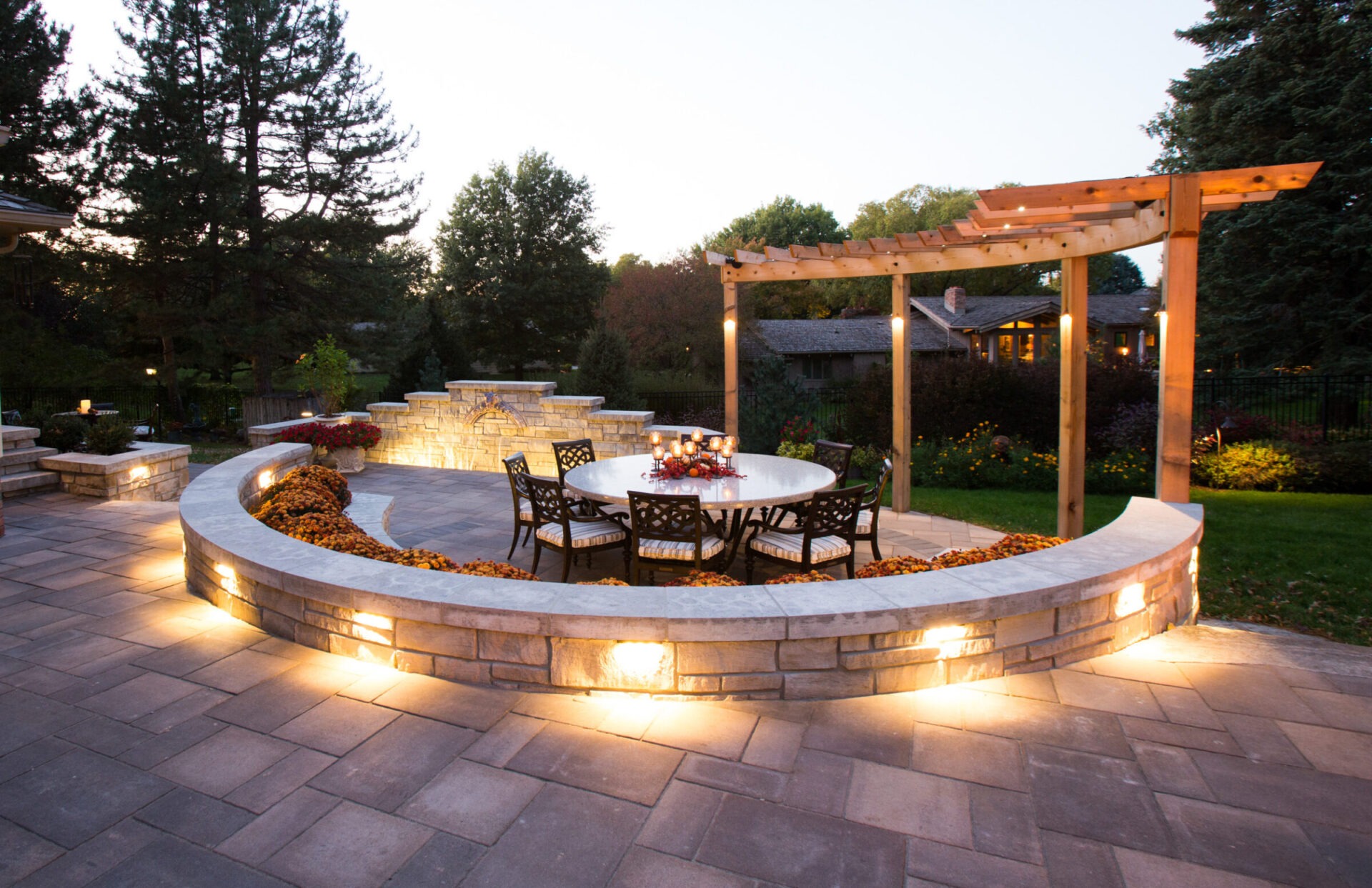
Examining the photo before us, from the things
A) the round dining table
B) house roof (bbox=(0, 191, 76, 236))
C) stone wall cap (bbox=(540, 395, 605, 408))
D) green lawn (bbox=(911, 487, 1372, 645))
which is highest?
house roof (bbox=(0, 191, 76, 236))

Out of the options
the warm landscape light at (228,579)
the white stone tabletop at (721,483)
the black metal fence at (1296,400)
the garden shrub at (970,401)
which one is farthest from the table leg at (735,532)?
the black metal fence at (1296,400)

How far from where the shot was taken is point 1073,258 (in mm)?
6109

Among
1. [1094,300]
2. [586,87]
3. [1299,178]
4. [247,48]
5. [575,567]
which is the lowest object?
[575,567]

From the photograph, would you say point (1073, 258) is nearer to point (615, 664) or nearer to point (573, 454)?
point (573, 454)

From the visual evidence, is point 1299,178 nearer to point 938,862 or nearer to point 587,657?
point 938,862

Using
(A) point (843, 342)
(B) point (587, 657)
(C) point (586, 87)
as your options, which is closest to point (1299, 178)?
(B) point (587, 657)

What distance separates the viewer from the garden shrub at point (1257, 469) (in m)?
9.27

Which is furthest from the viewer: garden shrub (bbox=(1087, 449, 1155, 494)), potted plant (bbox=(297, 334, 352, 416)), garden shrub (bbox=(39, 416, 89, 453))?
potted plant (bbox=(297, 334, 352, 416))

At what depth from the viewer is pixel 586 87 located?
1395 centimetres

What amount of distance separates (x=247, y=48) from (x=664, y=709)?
714 inches

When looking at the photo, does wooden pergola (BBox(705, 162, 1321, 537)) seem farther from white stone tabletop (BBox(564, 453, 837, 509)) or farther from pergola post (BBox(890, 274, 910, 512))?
white stone tabletop (BBox(564, 453, 837, 509))

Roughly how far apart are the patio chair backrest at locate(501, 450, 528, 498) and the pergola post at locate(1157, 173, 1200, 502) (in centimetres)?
424

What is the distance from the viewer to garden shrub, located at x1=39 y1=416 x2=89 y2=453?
8281mm

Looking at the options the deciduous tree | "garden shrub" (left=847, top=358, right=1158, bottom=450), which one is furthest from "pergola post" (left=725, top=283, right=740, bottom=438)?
the deciduous tree
